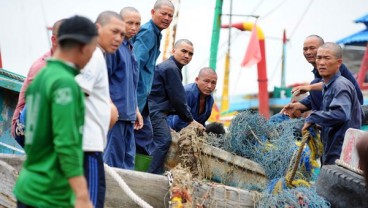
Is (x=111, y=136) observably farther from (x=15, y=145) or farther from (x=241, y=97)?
(x=241, y=97)

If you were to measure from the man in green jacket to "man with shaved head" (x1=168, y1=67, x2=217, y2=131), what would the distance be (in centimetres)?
580

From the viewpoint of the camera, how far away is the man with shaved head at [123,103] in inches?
266

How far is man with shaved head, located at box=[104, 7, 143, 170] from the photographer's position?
6746 millimetres

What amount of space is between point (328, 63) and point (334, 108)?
58cm

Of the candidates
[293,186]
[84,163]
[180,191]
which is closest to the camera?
[84,163]

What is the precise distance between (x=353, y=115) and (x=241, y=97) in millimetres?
39806

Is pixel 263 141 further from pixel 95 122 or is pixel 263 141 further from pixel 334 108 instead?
pixel 95 122

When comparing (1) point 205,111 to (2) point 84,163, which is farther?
(1) point 205,111

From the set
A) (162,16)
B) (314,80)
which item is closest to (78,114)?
(162,16)

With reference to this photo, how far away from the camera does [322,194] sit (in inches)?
279

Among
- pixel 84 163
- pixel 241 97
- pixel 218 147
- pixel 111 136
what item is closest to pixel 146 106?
pixel 218 147

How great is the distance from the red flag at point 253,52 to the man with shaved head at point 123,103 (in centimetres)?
2374

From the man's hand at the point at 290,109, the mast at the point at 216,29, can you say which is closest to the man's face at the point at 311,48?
the man's hand at the point at 290,109

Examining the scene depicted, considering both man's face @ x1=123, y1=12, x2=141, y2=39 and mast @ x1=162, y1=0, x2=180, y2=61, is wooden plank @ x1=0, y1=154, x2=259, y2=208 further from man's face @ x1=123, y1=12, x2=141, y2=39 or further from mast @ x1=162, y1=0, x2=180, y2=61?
mast @ x1=162, y1=0, x2=180, y2=61
